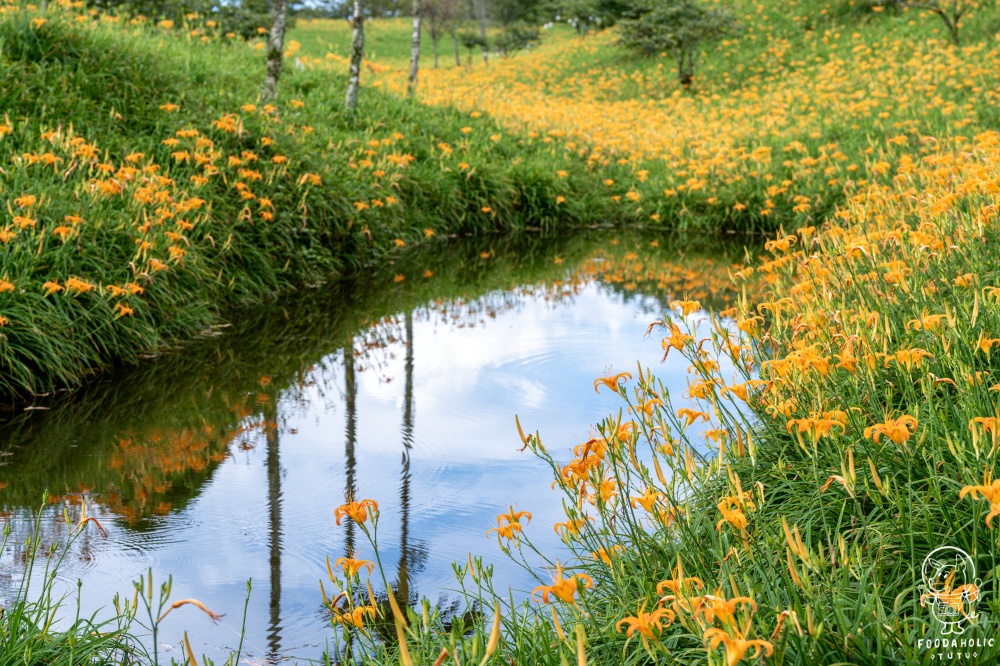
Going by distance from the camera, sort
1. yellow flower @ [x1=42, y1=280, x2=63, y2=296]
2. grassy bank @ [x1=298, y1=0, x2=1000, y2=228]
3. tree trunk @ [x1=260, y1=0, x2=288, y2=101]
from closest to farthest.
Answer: yellow flower @ [x1=42, y1=280, x2=63, y2=296] → tree trunk @ [x1=260, y1=0, x2=288, y2=101] → grassy bank @ [x1=298, y1=0, x2=1000, y2=228]

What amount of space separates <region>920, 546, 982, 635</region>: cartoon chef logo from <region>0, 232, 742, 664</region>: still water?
1563 millimetres

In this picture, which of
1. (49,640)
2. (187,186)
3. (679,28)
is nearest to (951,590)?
(49,640)

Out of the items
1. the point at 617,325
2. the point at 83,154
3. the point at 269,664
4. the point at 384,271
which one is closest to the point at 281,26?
the point at 384,271

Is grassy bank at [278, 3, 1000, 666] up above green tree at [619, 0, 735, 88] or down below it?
below

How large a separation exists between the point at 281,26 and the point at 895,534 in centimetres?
978

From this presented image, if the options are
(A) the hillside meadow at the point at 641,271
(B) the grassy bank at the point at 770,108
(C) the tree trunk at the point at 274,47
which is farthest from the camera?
(B) the grassy bank at the point at 770,108

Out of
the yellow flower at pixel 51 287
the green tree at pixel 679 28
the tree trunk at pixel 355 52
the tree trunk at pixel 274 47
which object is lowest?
the yellow flower at pixel 51 287

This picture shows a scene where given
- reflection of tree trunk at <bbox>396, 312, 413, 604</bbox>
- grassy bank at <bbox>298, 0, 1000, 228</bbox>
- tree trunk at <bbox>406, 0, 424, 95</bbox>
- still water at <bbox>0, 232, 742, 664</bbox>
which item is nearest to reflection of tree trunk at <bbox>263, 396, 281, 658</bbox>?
still water at <bbox>0, 232, 742, 664</bbox>

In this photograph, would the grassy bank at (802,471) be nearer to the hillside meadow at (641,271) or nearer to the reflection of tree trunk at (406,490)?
the hillside meadow at (641,271)

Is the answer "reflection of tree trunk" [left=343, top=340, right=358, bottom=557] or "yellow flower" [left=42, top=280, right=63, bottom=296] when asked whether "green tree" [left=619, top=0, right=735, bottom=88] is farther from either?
"yellow flower" [left=42, top=280, right=63, bottom=296]

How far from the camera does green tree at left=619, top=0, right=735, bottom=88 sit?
22.5 m

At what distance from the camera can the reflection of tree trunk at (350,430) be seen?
3.94m

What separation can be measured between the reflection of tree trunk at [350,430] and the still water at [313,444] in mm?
20

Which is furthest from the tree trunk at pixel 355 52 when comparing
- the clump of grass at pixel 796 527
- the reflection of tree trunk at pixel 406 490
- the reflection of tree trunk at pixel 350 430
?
the clump of grass at pixel 796 527
